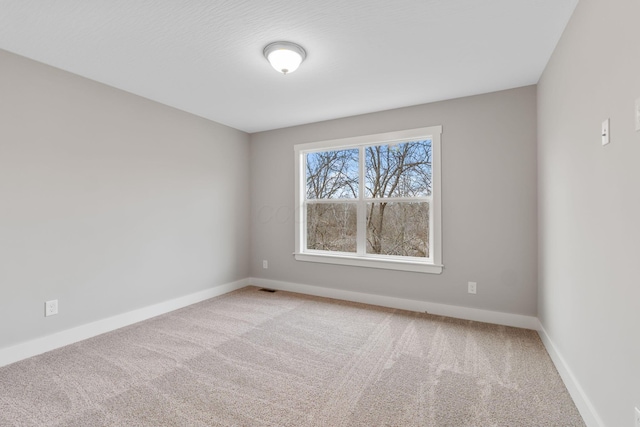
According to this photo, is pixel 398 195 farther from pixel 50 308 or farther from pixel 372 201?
pixel 50 308

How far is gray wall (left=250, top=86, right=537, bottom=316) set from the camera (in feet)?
9.68

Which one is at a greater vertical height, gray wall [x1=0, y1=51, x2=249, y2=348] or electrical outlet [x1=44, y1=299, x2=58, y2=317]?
gray wall [x1=0, y1=51, x2=249, y2=348]

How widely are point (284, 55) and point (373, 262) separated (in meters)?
2.51

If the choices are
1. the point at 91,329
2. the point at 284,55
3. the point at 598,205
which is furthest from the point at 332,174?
the point at 91,329

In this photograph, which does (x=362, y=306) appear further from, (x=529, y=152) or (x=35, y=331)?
(x=35, y=331)

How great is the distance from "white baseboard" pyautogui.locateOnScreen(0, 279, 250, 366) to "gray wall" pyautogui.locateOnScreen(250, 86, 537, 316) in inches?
76.5

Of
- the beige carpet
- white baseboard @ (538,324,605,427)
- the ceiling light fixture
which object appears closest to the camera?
white baseboard @ (538,324,605,427)

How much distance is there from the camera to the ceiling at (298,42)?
1814 millimetres

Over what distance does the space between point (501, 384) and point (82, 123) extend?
156 inches

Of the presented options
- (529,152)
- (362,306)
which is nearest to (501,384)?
(362,306)

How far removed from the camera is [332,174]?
4.18m

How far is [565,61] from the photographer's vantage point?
2014mm

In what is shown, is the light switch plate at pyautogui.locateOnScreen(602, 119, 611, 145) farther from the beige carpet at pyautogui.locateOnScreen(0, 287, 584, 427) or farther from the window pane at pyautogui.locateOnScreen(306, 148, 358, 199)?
the window pane at pyautogui.locateOnScreen(306, 148, 358, 199)

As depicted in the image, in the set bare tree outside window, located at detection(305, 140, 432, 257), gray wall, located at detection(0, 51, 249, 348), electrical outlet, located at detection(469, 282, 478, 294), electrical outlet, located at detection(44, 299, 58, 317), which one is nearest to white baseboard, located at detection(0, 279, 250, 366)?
gray wall, located at detection(0, 51, 249, 348)
